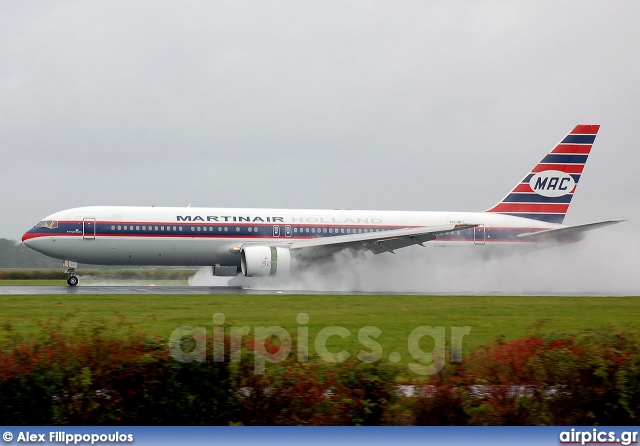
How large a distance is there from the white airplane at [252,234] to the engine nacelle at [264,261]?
0.05 metres

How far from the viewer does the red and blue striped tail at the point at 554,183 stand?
41.8 m

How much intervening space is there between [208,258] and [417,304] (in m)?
14.7

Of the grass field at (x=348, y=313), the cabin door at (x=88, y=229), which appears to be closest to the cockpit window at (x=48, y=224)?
the cabin door at (x=88, y=229)

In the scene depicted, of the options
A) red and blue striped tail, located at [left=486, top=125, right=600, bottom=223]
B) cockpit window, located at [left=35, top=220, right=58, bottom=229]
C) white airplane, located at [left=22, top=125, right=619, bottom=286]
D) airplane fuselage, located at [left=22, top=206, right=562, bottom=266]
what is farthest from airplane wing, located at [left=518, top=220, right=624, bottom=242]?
cockpit window, located at [left=35, top=220, right=58, bottom=229]

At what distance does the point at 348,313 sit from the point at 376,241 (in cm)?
1582

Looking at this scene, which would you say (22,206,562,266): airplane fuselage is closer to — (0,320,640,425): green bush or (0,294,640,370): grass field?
(0,294,640,370): grass field

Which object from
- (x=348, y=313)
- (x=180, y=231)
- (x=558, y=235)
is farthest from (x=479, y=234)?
(x=348, y=313)

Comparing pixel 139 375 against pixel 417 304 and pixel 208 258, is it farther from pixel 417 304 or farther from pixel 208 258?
pixel 208 258

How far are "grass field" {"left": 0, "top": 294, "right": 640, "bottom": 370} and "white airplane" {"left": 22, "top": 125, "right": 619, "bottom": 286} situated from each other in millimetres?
8108

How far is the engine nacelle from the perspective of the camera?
33.5 metres

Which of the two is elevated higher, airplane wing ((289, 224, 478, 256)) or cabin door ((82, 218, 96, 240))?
cabin door ((82, 218, 96, 240))

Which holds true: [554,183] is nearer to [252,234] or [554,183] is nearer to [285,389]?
[252,234]

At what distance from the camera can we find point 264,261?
33.6 meters

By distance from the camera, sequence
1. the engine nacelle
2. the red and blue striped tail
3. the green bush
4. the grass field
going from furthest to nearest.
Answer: the red and blue striped tail < the engine nacelle < the grass field < the green bush
